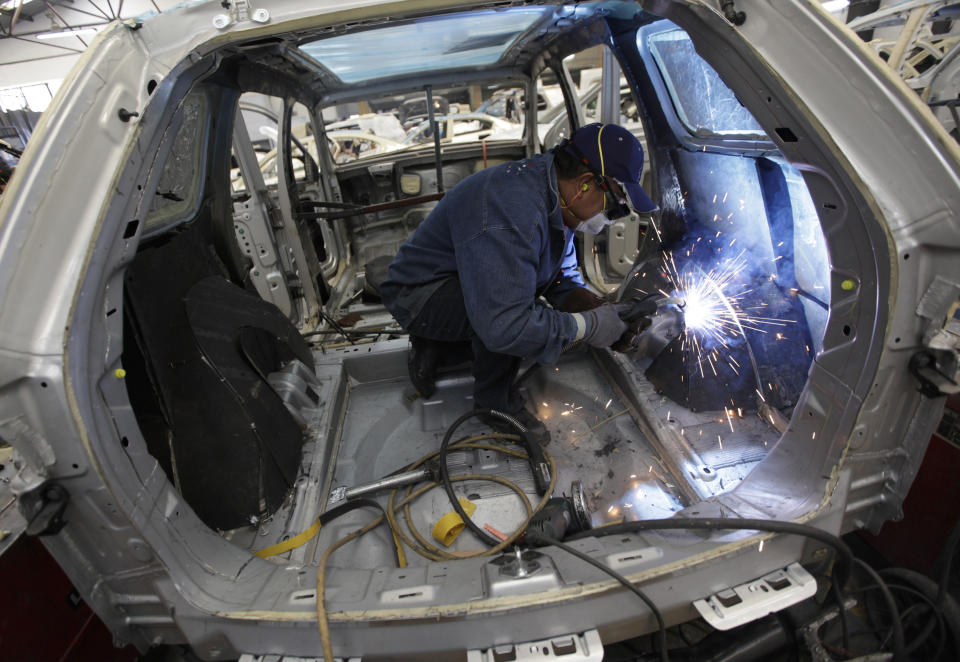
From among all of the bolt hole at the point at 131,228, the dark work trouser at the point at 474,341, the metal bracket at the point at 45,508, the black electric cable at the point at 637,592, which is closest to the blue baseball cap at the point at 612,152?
the dark work trouser at the point at 474,341

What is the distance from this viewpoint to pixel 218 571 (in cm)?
149

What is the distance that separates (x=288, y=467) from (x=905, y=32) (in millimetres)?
8400

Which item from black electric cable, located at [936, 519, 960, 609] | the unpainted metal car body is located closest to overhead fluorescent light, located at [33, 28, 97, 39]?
the unpainted metal car body

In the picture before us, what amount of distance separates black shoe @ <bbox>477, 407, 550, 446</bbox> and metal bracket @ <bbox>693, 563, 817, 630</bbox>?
127 cm

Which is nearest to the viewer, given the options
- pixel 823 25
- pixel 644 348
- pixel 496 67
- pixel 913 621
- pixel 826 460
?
pixel 823 25

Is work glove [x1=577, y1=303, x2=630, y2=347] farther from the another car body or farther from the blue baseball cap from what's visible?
the another car body

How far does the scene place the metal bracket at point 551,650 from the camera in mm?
1293

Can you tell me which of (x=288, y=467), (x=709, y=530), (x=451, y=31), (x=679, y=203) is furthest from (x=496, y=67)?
(x=709, y=530)

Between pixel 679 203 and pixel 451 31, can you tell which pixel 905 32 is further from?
pixel 451 31

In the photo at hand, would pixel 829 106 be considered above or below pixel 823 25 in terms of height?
below

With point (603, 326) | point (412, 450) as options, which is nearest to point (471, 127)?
point (603, 326)

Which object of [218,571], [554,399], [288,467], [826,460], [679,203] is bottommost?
[554,399]

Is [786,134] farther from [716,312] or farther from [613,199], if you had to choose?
[716,312]

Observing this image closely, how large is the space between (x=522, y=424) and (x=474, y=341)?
1.88 feet
